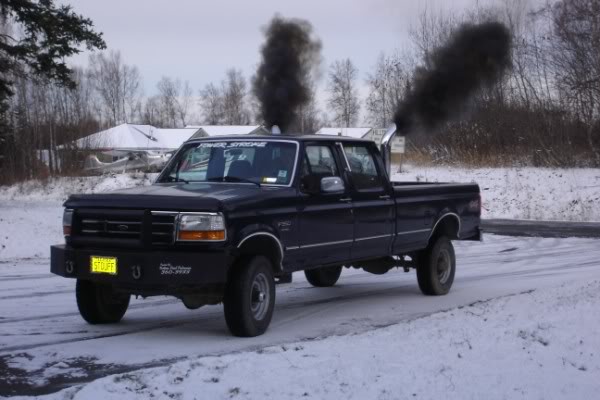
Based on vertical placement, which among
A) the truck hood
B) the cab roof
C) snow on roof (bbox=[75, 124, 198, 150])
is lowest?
the truck hood

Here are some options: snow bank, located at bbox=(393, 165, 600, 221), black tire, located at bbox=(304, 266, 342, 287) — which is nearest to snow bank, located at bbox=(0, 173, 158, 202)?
snow bank, located at bbox=(393, 165, 600, 221)

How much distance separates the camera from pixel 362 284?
1274 centimetres

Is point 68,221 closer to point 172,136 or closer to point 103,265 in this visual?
point 103,265

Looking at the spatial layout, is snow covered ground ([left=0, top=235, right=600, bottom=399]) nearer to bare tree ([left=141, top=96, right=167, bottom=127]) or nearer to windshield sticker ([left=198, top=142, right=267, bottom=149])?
windshield sticker ([left=198, top=142, right=267, bottom=149])

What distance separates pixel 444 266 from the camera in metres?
11.6

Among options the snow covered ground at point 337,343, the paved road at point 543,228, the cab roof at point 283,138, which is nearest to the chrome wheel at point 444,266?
the snow covered ground at point 337,343

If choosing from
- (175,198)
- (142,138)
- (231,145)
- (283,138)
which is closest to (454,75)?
(283,138)

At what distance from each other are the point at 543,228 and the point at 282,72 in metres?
8.01

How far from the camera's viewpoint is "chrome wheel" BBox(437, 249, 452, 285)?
11523 millimetres

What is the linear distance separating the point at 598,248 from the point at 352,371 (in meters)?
12.6

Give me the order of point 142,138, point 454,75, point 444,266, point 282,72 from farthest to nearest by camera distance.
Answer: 1. point 142,138
2. point 282,72
3. point 454,75
4. point 444,266

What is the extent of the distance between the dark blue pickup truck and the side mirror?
1cm

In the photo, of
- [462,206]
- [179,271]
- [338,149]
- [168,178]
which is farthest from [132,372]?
[462,206]

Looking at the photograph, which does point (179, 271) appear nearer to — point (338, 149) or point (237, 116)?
point (338, 149)
